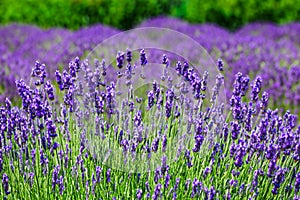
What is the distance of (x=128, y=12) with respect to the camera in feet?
35.0

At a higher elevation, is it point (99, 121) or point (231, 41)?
point (231, 41)

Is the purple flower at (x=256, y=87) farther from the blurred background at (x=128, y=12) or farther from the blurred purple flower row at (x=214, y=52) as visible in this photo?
the blurred background at (x=128, y=12)

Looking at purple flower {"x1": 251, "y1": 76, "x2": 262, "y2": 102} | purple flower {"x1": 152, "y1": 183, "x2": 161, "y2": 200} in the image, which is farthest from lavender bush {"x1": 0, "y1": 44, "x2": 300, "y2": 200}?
purple flower {"x1": 152, "y1": 183, "x2": 161, "y2": 200}

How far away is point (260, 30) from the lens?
9422 millimetres

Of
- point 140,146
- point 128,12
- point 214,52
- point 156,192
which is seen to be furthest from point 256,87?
point 128,12

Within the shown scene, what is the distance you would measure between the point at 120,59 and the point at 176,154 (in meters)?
0.61

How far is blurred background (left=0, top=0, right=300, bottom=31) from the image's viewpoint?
10469mm

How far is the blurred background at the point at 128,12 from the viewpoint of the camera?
10469 millimetres

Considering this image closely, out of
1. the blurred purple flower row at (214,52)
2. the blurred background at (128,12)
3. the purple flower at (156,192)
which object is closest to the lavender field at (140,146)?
the purple flower at (156,192)

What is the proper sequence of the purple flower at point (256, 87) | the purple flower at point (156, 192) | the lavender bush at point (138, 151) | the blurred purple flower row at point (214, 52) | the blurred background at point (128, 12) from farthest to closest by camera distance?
the blurred background at point (128, 12), the blurred purple flower row at point (214, 52), the purple flower at point (256, 87), the lavender bush at point (138, 151), the purple flower at point (156, 192)

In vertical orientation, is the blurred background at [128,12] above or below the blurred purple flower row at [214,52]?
above

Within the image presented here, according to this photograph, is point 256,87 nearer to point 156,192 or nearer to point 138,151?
point 138,151

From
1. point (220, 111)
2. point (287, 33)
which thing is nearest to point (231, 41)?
point (287, 33)

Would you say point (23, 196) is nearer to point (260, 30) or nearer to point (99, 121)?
point (99, 121)
